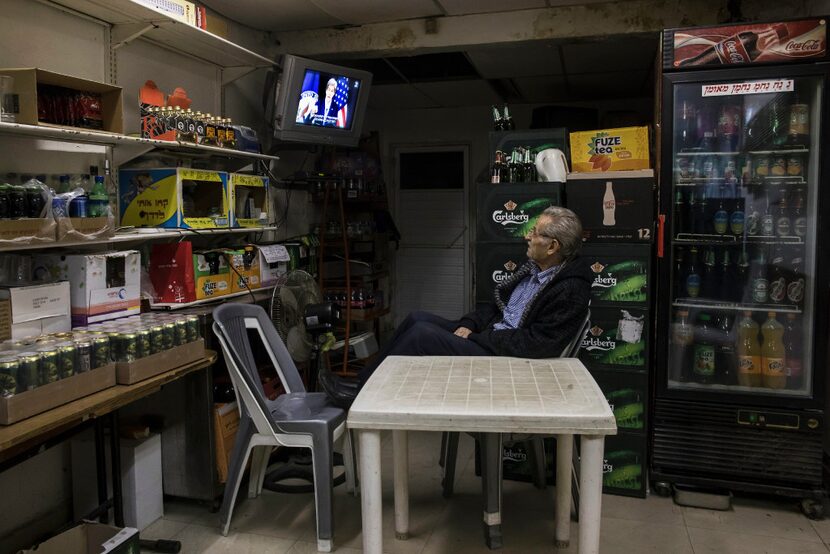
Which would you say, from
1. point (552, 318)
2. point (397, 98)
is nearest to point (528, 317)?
point (552, 318)

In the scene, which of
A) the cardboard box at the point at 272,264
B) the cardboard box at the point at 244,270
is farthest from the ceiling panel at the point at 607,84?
the cardboard box at the point at 244,270

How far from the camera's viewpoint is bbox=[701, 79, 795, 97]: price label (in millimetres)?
3211

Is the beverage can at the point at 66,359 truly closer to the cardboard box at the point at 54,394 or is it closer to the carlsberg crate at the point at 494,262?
the cardboard box at the point at 54,394

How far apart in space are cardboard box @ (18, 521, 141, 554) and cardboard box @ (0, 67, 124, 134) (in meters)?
1.54

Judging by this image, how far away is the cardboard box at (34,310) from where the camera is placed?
7.72 ft

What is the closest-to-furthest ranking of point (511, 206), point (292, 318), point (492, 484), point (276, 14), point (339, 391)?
point (492, 484) → point (339, 391) → point (511, 206) → point (292, 318) → point (276, 14)

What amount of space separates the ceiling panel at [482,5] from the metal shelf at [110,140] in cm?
154

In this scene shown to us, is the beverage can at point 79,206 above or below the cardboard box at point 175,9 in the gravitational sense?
below

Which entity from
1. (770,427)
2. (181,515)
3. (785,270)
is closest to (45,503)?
(181,515)

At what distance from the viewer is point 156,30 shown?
317 cm

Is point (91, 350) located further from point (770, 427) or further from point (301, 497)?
point (770, 427)

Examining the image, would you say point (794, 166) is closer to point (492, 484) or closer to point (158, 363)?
point (492, 484)

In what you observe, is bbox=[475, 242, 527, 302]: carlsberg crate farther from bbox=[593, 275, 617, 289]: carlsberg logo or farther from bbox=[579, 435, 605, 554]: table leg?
bbox=[579, 435, 605, 554]: table leg

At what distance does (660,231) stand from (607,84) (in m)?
3.02
